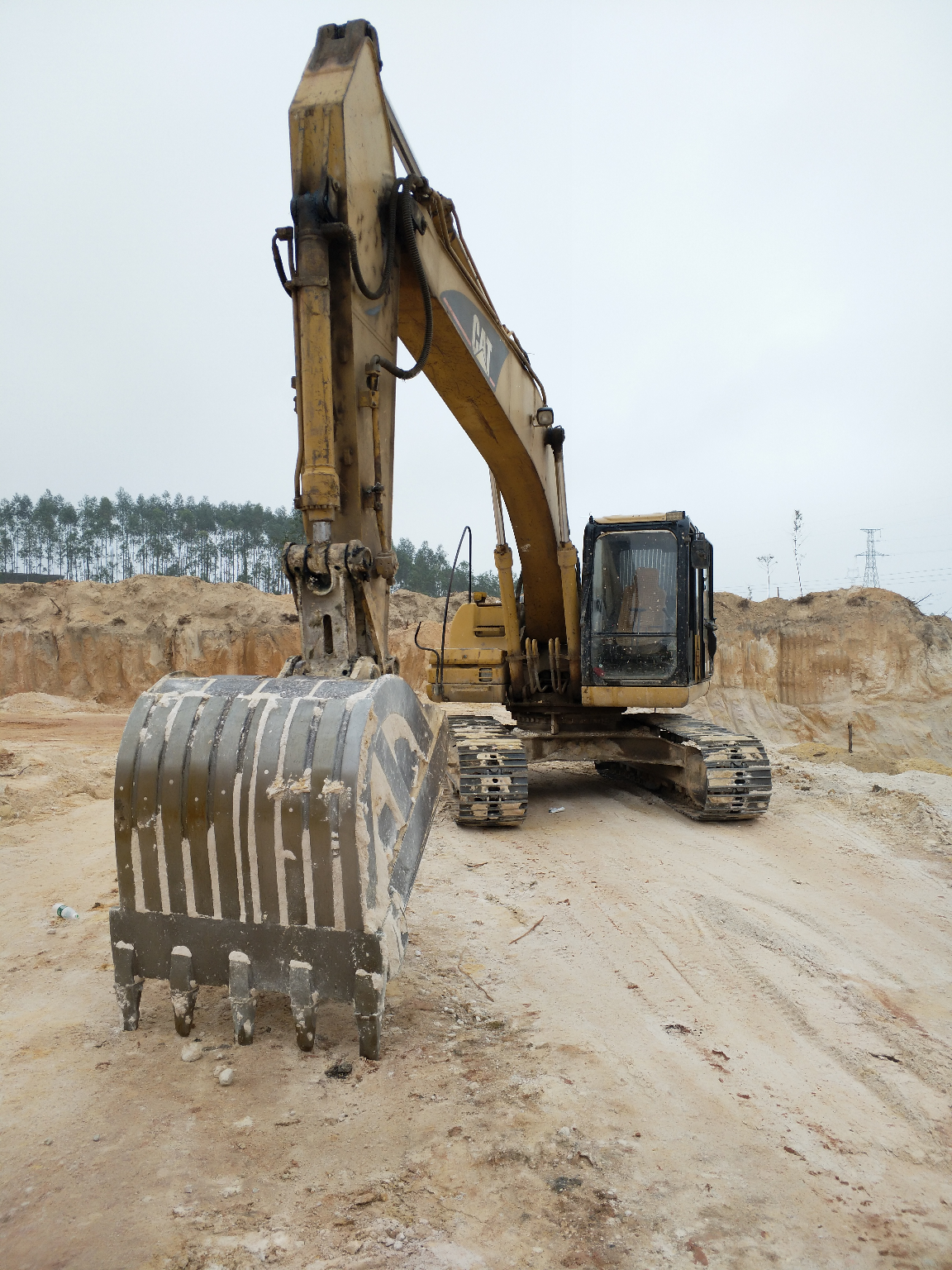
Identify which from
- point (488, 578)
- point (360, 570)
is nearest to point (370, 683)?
point (360, 570)

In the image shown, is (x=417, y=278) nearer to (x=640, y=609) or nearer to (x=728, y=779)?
(x=640, y=609)

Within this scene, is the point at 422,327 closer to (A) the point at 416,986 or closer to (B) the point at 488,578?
(A) the point at 416,986

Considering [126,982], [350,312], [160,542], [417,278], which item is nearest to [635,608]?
[417,278]

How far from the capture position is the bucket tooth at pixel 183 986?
2.84 metres

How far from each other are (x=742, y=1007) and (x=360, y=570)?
2.50 metres

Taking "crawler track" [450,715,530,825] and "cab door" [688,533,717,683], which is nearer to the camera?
"crawler track" [450,715,530,825]

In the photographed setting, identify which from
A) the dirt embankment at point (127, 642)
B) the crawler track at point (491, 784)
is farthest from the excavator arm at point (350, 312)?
the dirt embankment at point (127, 642)

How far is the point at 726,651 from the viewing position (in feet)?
81.2

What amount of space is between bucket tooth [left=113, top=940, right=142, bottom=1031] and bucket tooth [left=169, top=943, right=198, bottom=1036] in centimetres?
16

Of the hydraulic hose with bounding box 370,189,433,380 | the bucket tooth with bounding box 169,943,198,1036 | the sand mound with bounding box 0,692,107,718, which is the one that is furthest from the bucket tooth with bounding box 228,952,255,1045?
the sand mound with bounding box 0,692,107,718

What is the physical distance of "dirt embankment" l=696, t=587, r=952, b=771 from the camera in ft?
77.9

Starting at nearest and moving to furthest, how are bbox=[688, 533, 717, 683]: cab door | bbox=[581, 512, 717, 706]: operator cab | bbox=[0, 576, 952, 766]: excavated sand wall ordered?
bbox=[581, 512, 717, 706]: operator cab, bbox=[688, 533, 717, 683]: cab door, bbox=[0, 576, 952, 766]: excavated sand wall

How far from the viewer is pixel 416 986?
11.7 ft

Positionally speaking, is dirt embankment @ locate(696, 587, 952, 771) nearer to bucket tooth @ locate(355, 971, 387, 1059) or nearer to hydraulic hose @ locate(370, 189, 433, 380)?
hydraulic hose @ locate(370, 189, 433, 380)
